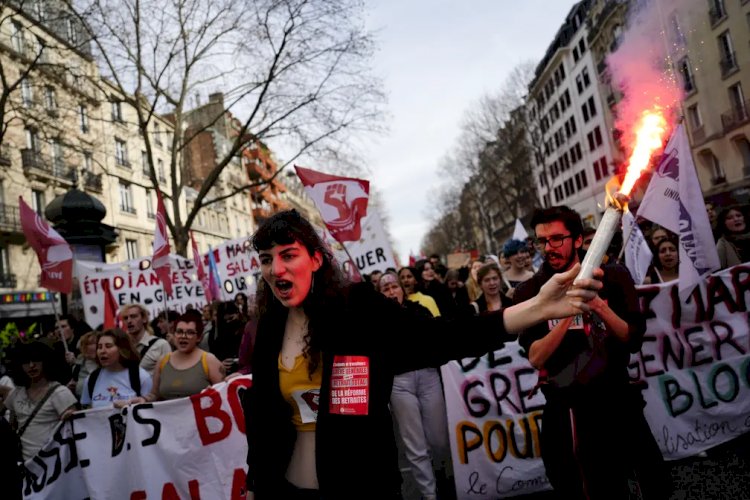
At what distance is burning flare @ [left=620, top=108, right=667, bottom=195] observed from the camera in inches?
66.3

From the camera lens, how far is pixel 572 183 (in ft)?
165

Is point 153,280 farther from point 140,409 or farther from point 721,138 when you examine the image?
point 721,138

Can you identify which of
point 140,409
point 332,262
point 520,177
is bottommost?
point 140,409

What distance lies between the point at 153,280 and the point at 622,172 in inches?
429

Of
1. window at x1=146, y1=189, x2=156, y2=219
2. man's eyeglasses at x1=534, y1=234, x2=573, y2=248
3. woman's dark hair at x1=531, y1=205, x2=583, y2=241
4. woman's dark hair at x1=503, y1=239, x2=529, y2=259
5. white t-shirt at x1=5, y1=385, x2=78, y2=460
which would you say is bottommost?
white t-shirt at x1=5, y1=385, x2=78, y2=460

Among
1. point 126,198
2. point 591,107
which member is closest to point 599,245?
point 126,198

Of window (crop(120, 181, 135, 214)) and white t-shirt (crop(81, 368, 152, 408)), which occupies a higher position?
window (crop(120, 181, 135, 214))

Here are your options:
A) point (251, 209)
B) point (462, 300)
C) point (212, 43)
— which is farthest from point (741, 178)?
point (251, 209)

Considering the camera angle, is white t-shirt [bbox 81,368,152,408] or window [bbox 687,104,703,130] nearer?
white t-shirt [bbox 81,368,152,408]

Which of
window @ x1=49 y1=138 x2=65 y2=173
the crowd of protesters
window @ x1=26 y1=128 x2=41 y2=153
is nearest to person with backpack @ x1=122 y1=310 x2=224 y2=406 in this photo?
the crowd of protesters

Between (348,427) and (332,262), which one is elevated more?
(332,262)

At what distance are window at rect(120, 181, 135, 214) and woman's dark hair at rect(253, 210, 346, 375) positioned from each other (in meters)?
32.7

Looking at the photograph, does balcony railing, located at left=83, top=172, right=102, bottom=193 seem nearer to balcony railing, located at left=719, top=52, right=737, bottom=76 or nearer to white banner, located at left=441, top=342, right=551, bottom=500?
white banner, located at left=441, top=342, right=551, bottom=500

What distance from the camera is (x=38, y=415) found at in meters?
4.45
